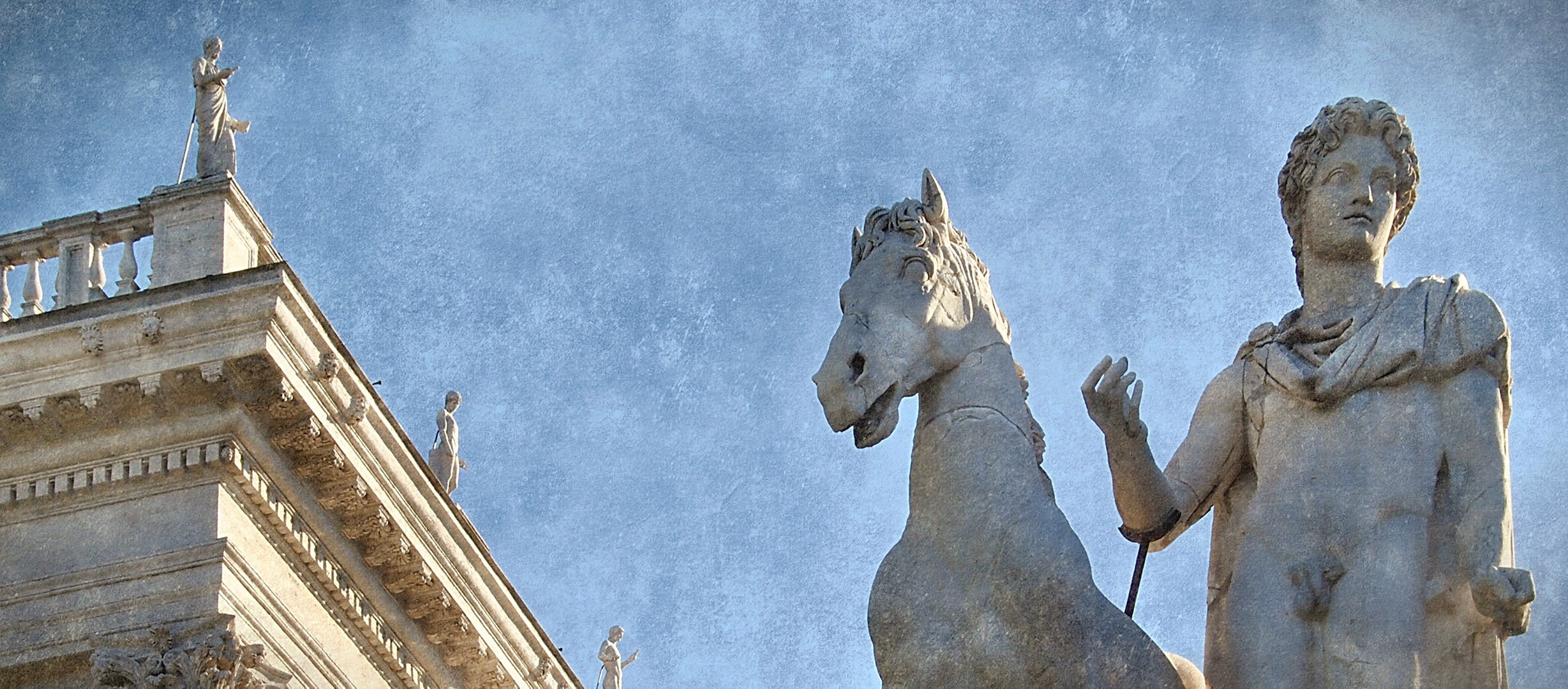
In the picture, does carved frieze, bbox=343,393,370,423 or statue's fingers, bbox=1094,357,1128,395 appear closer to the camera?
statue's fingers, bbox=1094,357,1128,395

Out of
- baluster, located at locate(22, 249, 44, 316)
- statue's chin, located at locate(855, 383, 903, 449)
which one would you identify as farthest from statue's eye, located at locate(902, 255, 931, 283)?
baluster, located at locate(22, 249, 44, 316)

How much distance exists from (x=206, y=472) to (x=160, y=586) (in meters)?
1.02

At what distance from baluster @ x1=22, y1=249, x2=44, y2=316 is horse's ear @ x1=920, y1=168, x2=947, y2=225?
14.7m

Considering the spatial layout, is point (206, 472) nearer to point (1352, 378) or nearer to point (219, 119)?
point (219, 119)

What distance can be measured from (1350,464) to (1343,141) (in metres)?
1.08

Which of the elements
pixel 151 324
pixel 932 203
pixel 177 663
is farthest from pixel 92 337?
pixel 932 203

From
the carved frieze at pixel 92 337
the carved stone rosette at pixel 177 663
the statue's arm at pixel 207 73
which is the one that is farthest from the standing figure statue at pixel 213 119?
the carved stone rosette at pixel 177 663

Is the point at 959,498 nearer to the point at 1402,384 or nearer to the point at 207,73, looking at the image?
the point at 1402,384

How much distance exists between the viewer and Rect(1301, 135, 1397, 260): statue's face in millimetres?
8281

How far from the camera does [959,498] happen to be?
7926 millimetres

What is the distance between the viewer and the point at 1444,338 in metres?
7.98

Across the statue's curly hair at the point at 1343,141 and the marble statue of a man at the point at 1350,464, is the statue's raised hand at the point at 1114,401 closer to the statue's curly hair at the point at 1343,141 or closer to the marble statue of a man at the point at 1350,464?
the marble statue of a man at the point at 1350,464

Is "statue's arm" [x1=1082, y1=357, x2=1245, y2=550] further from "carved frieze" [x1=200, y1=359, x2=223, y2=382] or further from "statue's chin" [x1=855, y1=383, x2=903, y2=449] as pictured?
"carved frieze" [x1=200, y1=359, x2=223, y2=382]

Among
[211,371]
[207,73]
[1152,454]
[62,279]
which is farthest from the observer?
[207,73]
